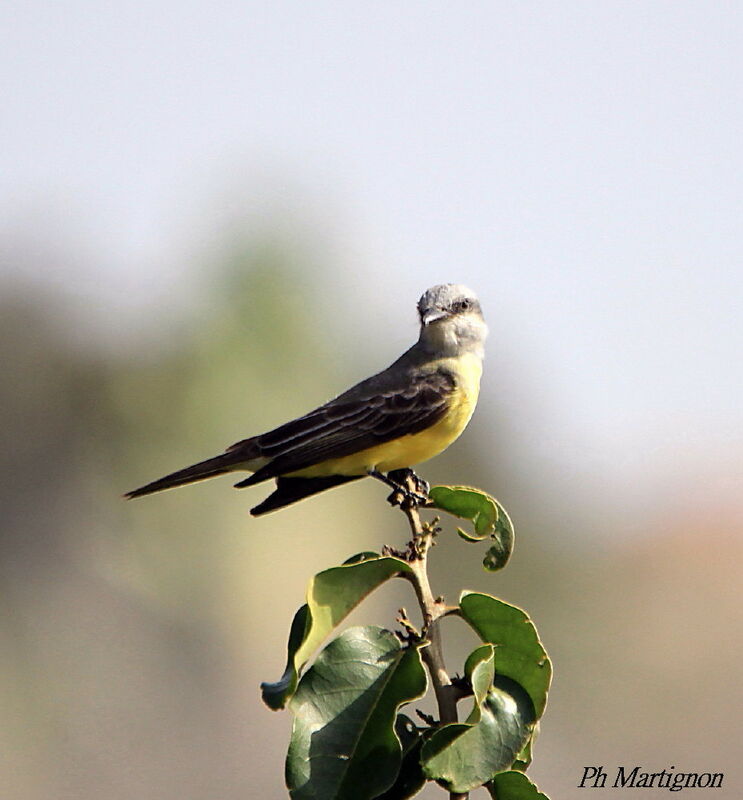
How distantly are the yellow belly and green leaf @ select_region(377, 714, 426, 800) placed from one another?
265 cm

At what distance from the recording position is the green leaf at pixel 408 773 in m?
2.84

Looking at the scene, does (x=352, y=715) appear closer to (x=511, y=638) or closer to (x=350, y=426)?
(x=511, y=638)

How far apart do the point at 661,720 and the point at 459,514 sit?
19354mm

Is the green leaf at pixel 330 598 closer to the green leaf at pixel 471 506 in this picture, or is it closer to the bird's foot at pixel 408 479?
the green leaf at pixel 471 506

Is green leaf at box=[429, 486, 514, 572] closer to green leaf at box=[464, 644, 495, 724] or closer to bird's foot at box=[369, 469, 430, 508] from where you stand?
green leaf at box=[464, 644, 495, 724]

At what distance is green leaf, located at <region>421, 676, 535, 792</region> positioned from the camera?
2.61m

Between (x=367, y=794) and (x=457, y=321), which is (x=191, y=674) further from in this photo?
(x=367, y=794)

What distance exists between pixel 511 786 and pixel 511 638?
362 mm

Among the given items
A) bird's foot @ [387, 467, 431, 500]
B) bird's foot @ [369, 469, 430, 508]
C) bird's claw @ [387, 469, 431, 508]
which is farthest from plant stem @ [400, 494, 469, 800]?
bird's foot @ [387, 467, 431, 500]

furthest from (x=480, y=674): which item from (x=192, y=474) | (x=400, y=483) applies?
(x=400, y=483)

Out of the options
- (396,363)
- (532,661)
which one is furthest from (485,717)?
(396,363)

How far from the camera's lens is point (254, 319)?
21188 mm

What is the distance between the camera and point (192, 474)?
5.10m

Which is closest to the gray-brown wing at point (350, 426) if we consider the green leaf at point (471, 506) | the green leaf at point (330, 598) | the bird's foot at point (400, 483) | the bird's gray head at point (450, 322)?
the bird's foot at point (400, 483)
